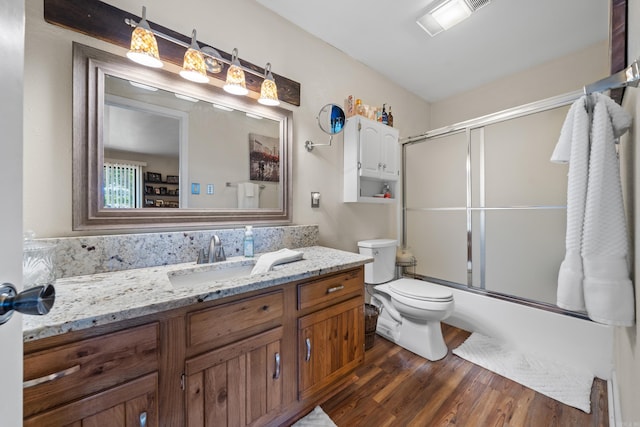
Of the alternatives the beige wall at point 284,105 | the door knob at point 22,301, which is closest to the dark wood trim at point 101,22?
the beige wall at point 284,105

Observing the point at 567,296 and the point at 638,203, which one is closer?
the point at 638,203

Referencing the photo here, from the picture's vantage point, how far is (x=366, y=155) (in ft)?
6.73

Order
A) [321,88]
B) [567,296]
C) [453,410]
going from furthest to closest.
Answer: [321,88] → [453,410] → [567,296]

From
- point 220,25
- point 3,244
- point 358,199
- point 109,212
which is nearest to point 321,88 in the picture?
point 220,25

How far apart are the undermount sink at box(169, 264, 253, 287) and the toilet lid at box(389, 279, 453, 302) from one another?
1215mm

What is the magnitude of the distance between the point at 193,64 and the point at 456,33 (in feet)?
6.31

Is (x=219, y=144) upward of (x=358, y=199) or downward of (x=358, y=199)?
upward

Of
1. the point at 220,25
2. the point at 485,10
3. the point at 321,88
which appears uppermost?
the point at 485,10

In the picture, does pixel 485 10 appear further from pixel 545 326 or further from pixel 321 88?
pixel 545 326

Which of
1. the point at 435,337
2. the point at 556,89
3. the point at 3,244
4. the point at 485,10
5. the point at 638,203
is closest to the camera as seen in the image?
the point at 3,244

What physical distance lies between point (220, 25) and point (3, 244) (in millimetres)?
1611

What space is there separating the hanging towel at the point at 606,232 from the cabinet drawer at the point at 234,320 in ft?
3.81

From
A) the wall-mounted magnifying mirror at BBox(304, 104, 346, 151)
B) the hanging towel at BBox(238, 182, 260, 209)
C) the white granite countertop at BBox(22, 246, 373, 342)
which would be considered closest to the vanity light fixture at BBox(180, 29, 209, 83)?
the hanging towel at BBox(238, 182, 260, 209)

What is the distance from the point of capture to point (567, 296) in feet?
3.01
